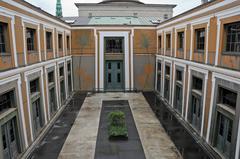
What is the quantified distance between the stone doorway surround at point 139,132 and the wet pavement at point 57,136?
0.33m

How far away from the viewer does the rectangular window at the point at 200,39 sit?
11.7m

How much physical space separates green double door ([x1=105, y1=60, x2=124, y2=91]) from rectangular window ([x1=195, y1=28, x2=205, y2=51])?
11.2m

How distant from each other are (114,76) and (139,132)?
11.4 meters

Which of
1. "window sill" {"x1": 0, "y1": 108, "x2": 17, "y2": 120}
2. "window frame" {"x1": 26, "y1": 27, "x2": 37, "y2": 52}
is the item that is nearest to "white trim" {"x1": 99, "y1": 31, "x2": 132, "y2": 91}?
"window frame" {"x1": 26, "y1": 27, "x2": 37, "y2": 52}

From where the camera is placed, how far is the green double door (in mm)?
22625

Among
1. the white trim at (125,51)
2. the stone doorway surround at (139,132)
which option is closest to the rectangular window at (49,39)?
the stone doorway surround at (139,132)

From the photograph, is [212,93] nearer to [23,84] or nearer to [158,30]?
[23,84]

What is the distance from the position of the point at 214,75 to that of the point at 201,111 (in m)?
2.39

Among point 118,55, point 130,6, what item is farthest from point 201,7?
point 130,6

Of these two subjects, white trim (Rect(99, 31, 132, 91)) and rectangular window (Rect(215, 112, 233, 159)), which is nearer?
rectangular window (Rect(215, 112, 233, 159))

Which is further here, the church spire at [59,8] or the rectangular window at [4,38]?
the church spire at [59,8]

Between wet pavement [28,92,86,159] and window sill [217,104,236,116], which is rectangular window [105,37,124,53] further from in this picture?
window sill [217,104,236,116]

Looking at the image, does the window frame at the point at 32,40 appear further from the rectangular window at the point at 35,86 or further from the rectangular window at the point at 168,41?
the rectangular window at the point at 168,41

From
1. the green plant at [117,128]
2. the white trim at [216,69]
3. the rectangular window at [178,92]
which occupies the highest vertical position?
the white trim at [216,69]
